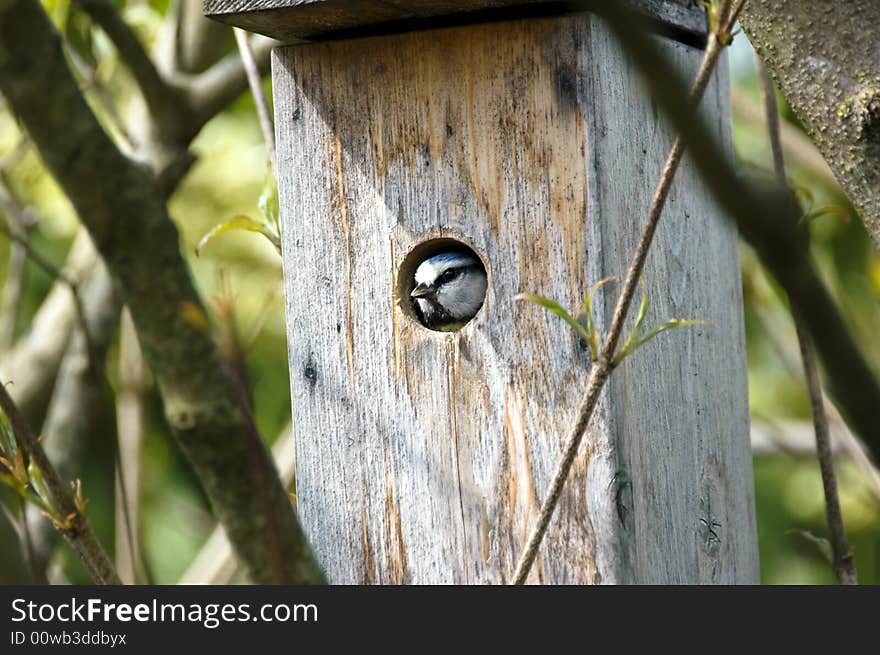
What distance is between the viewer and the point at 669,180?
1.07 metres

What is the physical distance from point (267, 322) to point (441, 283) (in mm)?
1524

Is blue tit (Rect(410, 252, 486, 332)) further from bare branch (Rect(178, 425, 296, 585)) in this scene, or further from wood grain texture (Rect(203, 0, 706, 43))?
bare branch (Rect(178, 425, 296, 585))

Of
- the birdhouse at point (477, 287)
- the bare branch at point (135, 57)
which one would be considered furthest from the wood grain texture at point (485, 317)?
the bare branch at point (135, 57)

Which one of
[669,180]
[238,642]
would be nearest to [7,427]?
[238,642]

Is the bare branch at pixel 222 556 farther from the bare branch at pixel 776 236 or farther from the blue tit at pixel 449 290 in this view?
A: the bare branch at pixel 776 236

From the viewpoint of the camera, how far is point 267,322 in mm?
3197

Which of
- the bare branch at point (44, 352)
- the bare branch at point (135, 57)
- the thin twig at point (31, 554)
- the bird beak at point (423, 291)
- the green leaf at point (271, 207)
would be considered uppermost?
the bare branch at point (135, 57)

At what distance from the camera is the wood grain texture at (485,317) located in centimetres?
159

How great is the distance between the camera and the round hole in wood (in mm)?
1722

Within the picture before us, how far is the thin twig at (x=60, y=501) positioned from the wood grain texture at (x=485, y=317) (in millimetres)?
568

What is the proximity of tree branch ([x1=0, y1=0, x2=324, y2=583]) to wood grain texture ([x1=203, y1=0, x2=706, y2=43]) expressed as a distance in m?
0.56

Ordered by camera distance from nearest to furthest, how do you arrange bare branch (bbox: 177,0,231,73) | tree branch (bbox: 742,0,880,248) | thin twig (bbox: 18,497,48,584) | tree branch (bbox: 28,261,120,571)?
tree branch (bbox: 742,0,880,248), thin twig (bbox: 18,497,48,584), tree branch (bbox: 28,261,120,571), bare branch (bbox: 177,0,231,73)

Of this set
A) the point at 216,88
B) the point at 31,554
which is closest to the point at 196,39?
the point at 216,88

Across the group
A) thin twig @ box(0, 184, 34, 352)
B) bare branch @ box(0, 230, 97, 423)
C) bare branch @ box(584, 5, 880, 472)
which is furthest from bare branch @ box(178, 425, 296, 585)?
bare branch @ box(584, 5, 880, 472)
